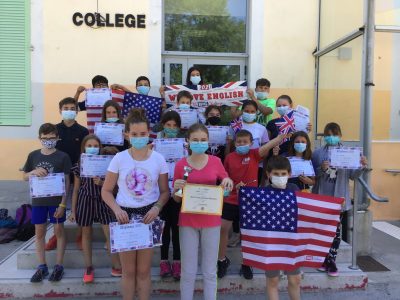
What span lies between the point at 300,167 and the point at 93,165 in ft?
7.22

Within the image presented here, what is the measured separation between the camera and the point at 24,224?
21.5 feet

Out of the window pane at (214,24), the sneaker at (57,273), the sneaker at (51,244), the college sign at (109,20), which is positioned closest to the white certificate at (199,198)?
the sneaker at (57,273)

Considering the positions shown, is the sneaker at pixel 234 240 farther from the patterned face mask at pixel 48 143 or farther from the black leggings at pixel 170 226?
the patterned face mask at pixel 48 143

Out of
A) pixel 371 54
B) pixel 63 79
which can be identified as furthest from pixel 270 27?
pixel 63 79

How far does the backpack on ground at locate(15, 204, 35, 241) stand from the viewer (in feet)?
20.8

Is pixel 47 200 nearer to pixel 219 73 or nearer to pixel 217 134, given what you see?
pixel 217 134

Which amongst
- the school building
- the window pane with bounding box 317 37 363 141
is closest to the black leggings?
the window pane with bounding box 317 37 363 141

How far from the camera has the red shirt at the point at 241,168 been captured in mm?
4133

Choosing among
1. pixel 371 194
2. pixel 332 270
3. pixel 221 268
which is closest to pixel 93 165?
pixel 221 268

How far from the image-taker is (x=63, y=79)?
7.67m

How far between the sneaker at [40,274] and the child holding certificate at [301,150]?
9.47ft

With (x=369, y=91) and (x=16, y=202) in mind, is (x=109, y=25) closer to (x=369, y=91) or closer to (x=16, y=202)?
Result: (x=16, y=202)

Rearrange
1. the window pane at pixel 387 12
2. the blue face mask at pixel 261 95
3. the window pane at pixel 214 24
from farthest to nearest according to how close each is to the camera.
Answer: the window pane at pixel 214 24 < the window pane at pixel 387 12 < the blue face mask at pixel 261 95

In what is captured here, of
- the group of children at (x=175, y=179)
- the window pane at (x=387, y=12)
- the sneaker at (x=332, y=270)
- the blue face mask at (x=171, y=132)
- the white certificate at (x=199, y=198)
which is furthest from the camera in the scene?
the window pane at (x=387, y=12)
